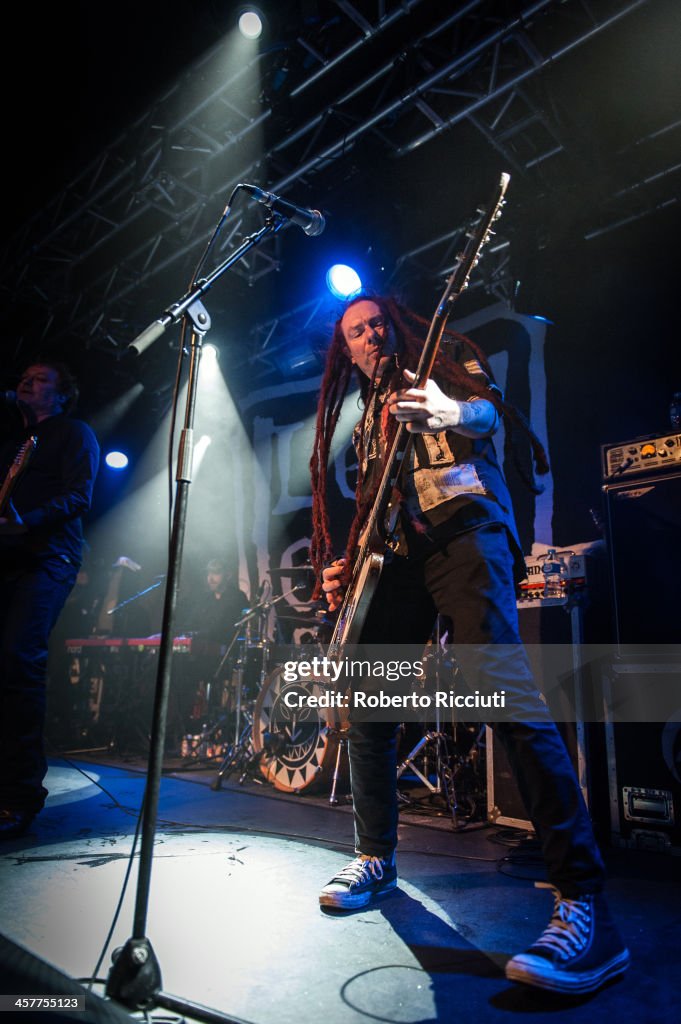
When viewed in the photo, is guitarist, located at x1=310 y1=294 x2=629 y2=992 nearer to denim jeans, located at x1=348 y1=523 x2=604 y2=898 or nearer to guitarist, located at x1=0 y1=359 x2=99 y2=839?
denim jeans, located at x1=348 y1=523 x2=604 y2=898

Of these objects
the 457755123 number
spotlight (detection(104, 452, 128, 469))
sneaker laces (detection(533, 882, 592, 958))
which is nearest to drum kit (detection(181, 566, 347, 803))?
sneaker laces (detection(533, 882, 592, 958))

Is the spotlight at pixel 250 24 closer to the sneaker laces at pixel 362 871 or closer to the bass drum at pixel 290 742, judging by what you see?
the bass drum at pixel 290 742

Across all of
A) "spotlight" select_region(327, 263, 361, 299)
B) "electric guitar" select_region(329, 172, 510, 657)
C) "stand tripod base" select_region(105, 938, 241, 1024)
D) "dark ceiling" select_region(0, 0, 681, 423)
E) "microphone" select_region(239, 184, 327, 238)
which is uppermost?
"dark ceiling" select_region(0, 0, 681, 423)

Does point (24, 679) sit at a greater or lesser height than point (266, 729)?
greater

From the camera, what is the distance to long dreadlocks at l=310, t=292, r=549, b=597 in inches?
88.1

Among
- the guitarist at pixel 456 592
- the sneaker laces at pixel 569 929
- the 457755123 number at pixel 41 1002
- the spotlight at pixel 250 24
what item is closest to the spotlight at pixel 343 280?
the spotlight at pixel 250 24

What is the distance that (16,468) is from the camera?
3486 mm

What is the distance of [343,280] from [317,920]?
554 cm

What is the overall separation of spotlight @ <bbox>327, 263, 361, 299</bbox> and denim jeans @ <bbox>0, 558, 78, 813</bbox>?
408 centimetres

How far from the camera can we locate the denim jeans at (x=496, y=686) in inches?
69.4

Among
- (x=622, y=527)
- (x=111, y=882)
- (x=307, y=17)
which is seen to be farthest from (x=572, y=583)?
(x=307, y=17)

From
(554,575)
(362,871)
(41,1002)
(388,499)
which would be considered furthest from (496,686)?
(554,575)

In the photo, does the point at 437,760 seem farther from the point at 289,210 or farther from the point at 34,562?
the point at 289,210

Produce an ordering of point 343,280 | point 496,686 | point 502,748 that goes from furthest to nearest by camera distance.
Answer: point 343,280
point 502,748
point 496,686
